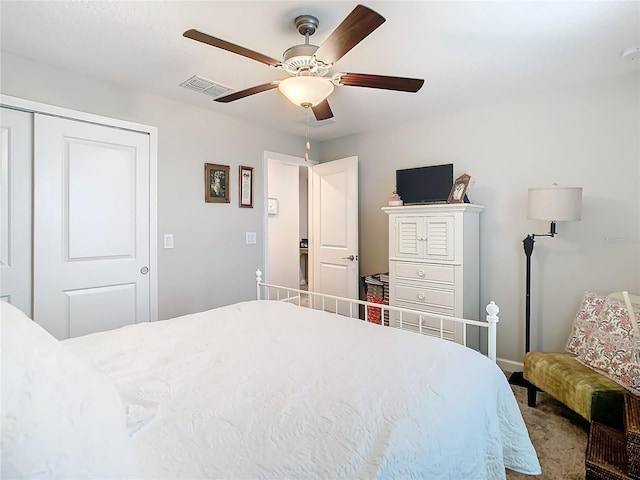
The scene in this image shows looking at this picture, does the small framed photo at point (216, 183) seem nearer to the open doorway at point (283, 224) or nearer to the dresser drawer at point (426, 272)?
the open doorway at point (283, 224)

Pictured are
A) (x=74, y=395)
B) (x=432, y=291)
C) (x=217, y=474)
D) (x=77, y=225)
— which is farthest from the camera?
(x=432, y=291)

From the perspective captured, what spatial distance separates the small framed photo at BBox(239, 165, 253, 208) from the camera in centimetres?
348

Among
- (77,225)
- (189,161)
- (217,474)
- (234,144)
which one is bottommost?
(217,474)

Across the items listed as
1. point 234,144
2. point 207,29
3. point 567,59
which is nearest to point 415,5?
point 207,29

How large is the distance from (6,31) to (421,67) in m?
2.44

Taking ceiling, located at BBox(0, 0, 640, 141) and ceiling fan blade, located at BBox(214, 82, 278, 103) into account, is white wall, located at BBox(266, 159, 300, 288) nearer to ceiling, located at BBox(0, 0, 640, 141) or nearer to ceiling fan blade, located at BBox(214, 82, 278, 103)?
ceiling, located at BBox(0, 0, 640, 141)

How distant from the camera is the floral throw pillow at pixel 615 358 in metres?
1.93

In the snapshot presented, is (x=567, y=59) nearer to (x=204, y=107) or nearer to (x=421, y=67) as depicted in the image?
(x=421, y=67)

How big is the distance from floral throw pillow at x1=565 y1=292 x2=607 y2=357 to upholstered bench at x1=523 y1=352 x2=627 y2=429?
0.25ft

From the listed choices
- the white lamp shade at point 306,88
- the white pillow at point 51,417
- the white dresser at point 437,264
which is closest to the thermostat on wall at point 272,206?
the white dresser at point 437,264

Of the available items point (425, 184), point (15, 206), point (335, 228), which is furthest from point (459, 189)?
point (15, 206)

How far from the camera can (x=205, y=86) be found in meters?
2.61

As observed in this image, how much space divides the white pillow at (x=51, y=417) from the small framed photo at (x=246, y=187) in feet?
9.02

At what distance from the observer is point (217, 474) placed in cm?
80
